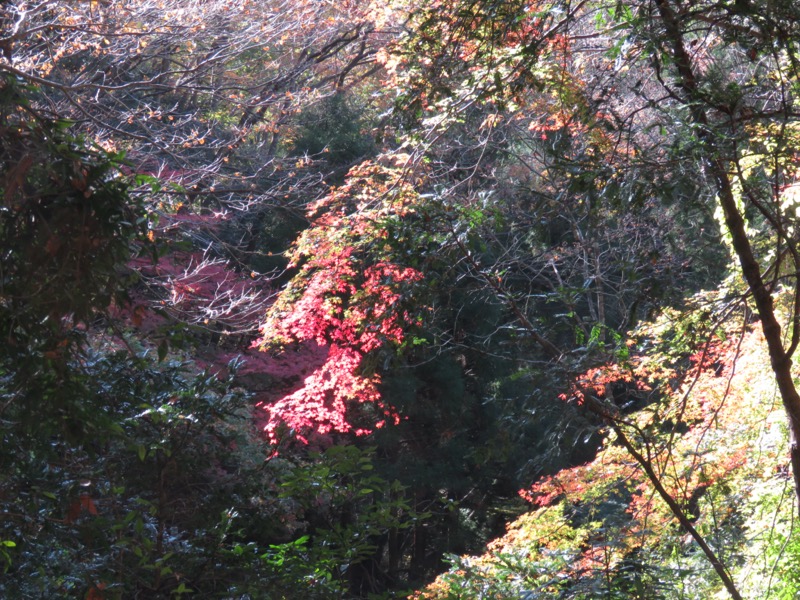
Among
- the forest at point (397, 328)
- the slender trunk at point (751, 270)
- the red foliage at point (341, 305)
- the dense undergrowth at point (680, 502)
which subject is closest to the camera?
the forest at point (397, 328)

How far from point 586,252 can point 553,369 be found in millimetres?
6841

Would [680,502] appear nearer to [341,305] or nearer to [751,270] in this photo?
[751,270]

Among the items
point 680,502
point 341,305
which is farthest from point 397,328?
point 341,305

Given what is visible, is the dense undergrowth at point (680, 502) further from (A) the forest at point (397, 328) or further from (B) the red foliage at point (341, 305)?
(B) the red foliage at point (341, 305)

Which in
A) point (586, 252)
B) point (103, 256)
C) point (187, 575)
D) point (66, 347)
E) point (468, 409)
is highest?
point (586, 252)

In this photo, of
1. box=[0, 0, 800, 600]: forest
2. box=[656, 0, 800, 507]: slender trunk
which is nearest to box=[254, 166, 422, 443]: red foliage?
box=[0, 0, 800, 600]: forest

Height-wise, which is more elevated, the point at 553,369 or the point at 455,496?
the point at 455,496

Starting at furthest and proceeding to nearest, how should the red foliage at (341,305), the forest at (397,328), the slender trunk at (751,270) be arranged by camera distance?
the red foliage at (341,305), the slender trunk at (751,270), the forest at (397,328)

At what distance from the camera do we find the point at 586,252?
959 centimetres

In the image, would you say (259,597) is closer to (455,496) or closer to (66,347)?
(66,347)

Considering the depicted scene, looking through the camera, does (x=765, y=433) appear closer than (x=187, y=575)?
No

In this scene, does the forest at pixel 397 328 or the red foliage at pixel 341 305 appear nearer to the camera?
the forest at pixel 397 328

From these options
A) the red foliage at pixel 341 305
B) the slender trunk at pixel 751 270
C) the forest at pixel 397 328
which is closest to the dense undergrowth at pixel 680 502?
the forest at pixel 397 328

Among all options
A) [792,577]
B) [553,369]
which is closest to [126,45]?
[553,369]
